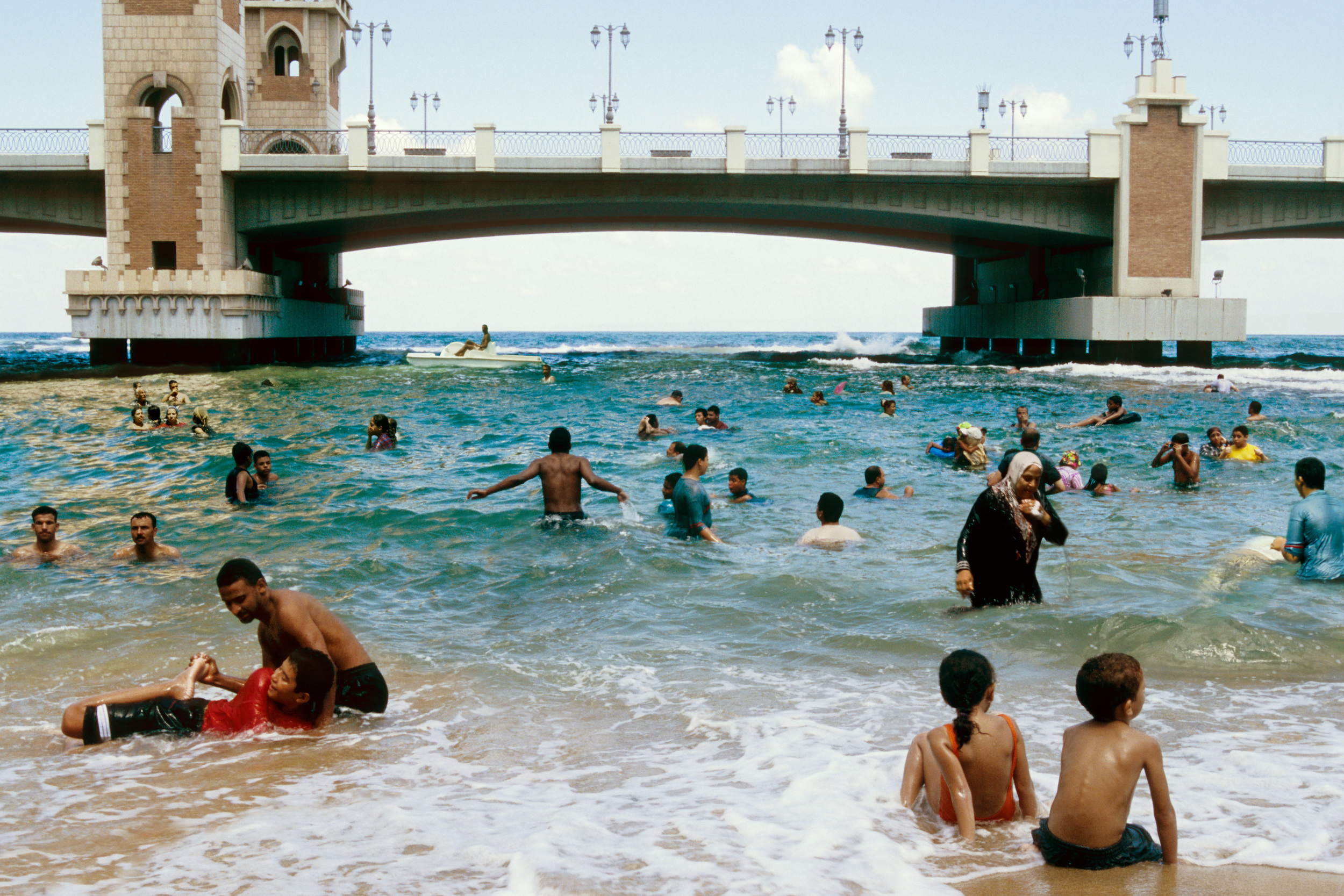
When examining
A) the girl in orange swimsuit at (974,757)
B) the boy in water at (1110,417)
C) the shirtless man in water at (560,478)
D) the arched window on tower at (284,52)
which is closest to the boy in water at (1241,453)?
the boy in water at (1110,417)

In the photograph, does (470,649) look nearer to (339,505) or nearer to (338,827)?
(338,827)

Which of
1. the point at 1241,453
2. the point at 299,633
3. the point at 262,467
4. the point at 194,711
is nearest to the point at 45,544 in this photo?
the point at 262,467

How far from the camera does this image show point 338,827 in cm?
518

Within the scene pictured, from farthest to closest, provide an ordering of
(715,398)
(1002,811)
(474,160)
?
(474,160)
(715,398)
(1002,811)

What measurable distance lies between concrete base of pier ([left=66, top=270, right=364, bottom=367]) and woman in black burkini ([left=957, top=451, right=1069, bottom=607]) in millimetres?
38703

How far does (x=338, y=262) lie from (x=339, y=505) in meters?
52.7

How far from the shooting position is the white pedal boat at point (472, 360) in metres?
47.7

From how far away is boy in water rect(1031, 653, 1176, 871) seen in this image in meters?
4.55

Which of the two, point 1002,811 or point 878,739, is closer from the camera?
point 1002,811

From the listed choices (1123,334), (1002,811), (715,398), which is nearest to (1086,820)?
(1002,811)

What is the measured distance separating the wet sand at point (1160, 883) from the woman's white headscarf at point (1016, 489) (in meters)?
3.51

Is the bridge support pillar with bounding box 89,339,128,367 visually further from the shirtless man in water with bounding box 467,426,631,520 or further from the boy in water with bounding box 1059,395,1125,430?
the shirtless man in water with bounding box 467,426,631,520

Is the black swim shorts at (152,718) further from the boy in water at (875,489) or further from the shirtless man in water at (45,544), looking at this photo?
the boy in water at (875,489)

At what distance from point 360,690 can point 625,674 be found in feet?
6.39
